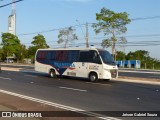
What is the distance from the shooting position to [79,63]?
25812mm

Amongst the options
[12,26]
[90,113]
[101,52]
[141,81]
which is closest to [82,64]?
[101,52]

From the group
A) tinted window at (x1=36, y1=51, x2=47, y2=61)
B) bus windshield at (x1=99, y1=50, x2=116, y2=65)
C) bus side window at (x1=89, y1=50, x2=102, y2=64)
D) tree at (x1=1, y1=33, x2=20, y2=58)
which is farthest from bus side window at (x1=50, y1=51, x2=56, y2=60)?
tree at (x1=1, y1=33, x2=20, y2=58)

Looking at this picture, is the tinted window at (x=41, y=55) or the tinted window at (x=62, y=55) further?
the tinted window at (x=41, y=55)

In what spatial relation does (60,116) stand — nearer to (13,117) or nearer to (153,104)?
(13,117)

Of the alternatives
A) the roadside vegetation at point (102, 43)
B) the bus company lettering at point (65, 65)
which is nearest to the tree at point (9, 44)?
the roadside vegetation at point (102, 43)

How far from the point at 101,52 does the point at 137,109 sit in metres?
13.1

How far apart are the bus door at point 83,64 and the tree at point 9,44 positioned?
80647 mm

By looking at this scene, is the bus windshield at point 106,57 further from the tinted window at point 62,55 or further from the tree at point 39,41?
the tree at point 39,41

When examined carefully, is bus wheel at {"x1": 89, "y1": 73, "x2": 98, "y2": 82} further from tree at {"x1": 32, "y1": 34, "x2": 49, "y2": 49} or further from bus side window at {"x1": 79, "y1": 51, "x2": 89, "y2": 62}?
tree at {"x1": 32, "y1": 34, "x2": 49, "y2": 49}

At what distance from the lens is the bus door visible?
82.8 ft

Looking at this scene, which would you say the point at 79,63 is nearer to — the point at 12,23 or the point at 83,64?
the point at 83,64

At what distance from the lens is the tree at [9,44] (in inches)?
4101

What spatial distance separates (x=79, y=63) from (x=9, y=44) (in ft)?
271

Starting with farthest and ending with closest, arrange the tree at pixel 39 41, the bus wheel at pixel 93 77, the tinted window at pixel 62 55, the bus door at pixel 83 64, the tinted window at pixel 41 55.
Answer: the tree at pixel 39 41
the tinted window at pixel 41 55
the tinted window at pixel 62 55
the bus door at pixel 83 64
the bus wheel at pixel 93 77
